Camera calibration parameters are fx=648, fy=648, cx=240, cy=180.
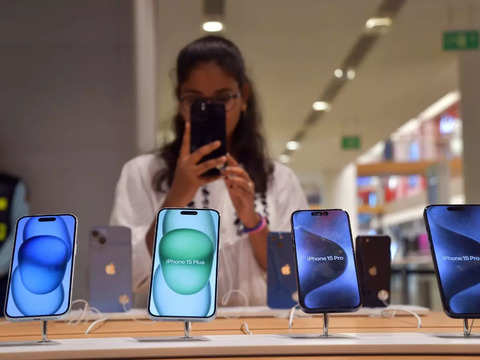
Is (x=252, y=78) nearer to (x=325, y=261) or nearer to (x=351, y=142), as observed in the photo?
(x=325, y=261)

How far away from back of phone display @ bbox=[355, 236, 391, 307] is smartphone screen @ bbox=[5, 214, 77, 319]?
91 centimetres

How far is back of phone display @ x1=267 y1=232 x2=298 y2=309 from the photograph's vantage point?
1.90 meters

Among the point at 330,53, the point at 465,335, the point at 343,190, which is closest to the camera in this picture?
the point at 465,335

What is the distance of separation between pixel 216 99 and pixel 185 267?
105 cm

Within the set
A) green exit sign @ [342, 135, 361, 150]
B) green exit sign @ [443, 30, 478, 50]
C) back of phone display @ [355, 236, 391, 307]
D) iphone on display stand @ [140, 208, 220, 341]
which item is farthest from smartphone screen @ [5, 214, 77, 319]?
green exit sign @ [342, 135, 361, 150]

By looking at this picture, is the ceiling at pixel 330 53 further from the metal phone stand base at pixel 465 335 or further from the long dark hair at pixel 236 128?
the metal phone stand base at pixel 465 335

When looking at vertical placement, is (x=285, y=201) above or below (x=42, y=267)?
above

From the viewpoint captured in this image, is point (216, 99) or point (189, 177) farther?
point (216, 99)

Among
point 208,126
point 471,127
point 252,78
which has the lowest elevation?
point 208,126

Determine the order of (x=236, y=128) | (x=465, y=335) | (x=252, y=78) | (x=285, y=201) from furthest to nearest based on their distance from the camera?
(x=252, y=78) → (x=236, y=128) → (x=285, y=201) → (x=465, y=335)

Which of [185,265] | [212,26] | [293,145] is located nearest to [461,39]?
[212,26]

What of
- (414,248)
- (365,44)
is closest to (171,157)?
(365,44)

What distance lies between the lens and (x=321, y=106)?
37.5 feet

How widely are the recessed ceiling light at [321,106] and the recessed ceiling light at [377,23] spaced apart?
3715mm
